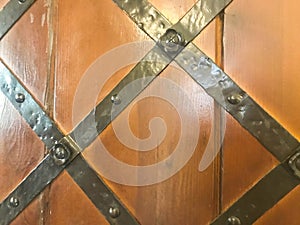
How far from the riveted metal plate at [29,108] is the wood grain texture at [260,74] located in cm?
33

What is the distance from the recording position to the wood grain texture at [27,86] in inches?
38.7

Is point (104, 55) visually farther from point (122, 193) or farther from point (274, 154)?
point (274, 154)

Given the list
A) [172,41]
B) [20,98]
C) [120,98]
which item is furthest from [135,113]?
[20,98]

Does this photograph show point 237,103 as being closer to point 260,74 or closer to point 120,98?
point 260,74

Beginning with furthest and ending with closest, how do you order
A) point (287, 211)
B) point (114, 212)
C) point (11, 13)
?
point (11, 13) < point (114, 212) < point (287, 211)

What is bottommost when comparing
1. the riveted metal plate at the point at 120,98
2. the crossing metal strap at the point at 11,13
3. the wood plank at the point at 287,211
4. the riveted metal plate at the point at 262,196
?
the wood plank at the point at 287,211

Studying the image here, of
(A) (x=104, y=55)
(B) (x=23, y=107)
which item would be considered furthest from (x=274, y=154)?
(B) (x=23, y=107)

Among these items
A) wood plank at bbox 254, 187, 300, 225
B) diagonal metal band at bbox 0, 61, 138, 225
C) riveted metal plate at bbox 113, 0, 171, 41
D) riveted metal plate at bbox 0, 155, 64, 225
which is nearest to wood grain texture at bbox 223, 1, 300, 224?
wood plank at bbox 254, 187, 300, 225

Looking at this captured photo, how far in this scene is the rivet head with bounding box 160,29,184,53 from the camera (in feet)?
2.89

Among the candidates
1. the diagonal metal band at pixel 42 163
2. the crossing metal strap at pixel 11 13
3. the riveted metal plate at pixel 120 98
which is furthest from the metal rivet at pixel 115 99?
the crossing metal strap at pixel 11 13

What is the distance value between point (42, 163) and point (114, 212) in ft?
0.56

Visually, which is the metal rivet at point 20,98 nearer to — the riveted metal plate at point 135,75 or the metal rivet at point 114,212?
the riveted metal plate at point 135,75

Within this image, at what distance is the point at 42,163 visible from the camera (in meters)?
0.97

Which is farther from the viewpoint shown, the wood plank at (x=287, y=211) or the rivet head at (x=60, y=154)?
the rivet head at (x=60, y=154)
